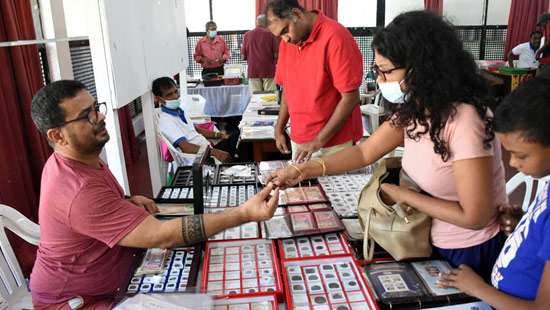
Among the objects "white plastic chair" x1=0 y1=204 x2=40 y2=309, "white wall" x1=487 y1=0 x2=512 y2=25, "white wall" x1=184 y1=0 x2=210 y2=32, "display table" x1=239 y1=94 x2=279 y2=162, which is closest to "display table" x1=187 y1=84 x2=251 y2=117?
"display table" x1=239 y1=94 x2=279 y2=162

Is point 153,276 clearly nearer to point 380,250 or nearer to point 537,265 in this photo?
point 380,250

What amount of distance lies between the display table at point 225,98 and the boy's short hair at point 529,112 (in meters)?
4.96

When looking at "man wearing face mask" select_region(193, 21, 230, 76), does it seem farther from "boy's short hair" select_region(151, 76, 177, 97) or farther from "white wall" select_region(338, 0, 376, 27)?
"boy's short hair" select_region(151, 76, 177, 97)

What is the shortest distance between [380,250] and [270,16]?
1.37 metres

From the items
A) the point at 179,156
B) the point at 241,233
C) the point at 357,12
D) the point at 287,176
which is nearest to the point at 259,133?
the point at 179,156

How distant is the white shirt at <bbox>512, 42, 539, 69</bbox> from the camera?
6.91m

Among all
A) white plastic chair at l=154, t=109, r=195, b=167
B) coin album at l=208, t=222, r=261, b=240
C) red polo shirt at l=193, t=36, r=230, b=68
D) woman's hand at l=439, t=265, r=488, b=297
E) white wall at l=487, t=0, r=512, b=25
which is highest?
white wall at l=487, t=0, r=512, b=25

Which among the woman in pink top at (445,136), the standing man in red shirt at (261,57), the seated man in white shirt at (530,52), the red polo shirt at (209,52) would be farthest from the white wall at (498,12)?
the woman in pink top at (445,136)

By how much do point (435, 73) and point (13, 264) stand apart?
1797 mm

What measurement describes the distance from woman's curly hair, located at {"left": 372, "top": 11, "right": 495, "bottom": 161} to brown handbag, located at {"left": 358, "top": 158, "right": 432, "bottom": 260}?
191mm

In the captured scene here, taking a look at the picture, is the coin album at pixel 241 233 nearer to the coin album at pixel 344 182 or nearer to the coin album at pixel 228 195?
the coin album at pixel 228 195

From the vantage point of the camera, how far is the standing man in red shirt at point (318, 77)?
216 centimetres

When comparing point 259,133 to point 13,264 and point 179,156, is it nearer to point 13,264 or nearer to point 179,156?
point 179,156

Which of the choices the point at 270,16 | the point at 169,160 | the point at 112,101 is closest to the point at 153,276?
the point at 112,101
